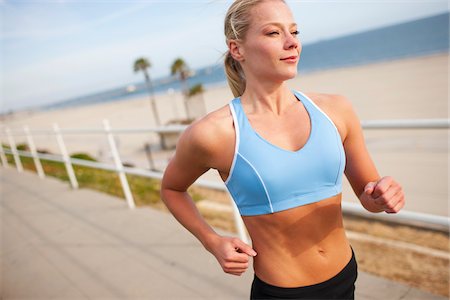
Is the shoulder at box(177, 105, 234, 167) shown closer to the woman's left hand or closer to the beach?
the woman's left hand

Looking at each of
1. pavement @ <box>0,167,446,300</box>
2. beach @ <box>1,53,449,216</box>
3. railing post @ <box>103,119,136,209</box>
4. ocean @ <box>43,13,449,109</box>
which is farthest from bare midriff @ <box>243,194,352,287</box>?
railing post @ <box>103,119,136,209</box>


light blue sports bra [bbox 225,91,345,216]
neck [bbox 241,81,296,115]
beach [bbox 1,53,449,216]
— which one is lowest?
beach [bbox 1,53,449,216]

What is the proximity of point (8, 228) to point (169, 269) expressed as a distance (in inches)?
113

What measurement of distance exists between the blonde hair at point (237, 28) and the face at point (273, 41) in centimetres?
2

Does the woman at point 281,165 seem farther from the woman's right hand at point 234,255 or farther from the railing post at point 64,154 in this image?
the railing post at point 64,154

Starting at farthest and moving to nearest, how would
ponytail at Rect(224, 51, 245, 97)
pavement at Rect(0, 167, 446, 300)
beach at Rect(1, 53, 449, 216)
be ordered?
beach at Rect(1, 53, 449, 216)
pavement at Rect(0, 167, 446, 300)
ponytail at Rect(224, 51, 245, 97)

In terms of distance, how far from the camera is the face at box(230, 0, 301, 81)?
98 centimetres

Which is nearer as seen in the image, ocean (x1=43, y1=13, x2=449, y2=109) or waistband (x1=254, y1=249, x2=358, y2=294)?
waistband (x1=254, y1=249, x2=358, y2=294)

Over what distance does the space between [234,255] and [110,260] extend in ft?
7.95

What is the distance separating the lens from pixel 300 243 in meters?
1.07

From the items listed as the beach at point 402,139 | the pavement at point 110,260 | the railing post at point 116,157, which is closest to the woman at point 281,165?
the beach at point 402,139

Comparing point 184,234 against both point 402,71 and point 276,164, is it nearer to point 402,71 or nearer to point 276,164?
point 276,164

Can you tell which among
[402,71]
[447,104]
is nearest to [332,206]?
[447,104]

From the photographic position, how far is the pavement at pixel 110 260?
2363mm
